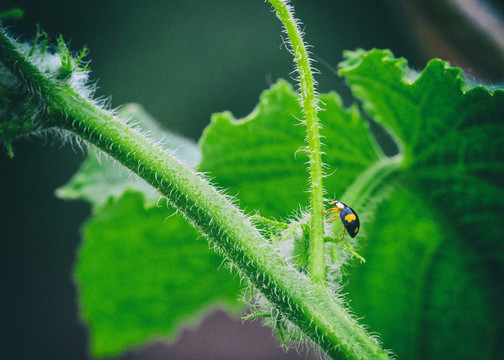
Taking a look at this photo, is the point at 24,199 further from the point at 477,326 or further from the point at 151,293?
the point at 477,326

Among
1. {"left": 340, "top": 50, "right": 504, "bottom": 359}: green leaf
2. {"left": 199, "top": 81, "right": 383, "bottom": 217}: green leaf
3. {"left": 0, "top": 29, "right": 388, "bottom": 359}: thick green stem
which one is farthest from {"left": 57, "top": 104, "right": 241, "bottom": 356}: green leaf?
{"left": 0, "top": 29, "right": 388, "bottom": 359}: thick green stem

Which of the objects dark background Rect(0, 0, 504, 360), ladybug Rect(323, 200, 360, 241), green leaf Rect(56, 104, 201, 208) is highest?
dark background Rect(0, 0, 504, 360)

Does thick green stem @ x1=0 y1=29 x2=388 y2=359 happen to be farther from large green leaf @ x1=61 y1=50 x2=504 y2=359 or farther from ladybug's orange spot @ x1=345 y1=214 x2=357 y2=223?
large green leaf @ x1=61 y1=50 x2=504 y2=359

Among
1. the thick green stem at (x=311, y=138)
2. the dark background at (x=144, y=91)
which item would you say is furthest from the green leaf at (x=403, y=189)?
the dark background at (x=144, y=91)

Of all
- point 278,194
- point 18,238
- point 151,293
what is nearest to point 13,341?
point 18,238

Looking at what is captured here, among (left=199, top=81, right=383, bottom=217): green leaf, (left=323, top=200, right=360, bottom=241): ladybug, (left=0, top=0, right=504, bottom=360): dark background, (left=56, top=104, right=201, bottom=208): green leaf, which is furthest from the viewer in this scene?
(left=0, top=0, right=504, bottom=360): dark background

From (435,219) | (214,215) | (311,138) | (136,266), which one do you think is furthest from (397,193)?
(136,266)

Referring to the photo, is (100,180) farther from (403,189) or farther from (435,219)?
(435,219)
